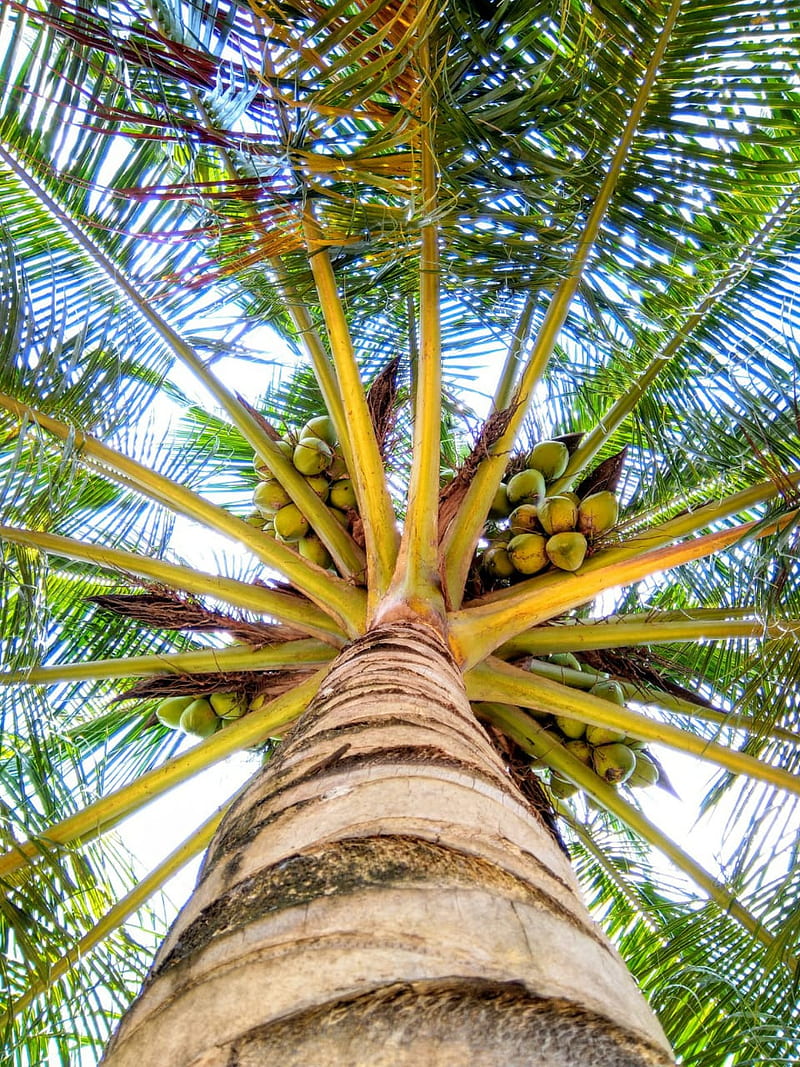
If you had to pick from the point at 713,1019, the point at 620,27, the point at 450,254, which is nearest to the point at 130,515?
the point at 450,254

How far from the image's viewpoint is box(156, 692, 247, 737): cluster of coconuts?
287cm

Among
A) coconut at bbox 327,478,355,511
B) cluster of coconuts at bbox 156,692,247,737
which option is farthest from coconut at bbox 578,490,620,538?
cluster of coconuts at bbox 156,692,247,737

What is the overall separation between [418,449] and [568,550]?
1.92 feet

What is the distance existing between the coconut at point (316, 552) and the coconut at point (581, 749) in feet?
3.50

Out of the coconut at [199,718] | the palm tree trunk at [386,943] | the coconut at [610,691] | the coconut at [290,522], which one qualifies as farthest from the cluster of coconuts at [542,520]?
the palm tree trunk at [386,943]

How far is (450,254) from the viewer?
2.87 m

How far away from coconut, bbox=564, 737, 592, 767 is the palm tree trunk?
1.79m

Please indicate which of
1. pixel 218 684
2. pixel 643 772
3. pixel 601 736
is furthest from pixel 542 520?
pixel 218 684

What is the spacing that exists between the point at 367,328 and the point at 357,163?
165cm

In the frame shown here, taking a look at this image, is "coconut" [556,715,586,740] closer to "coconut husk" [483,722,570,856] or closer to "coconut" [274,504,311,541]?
"coconut husk" [483,722,570,856]

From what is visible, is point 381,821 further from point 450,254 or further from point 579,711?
point 450,254

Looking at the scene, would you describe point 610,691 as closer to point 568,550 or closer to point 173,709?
point 568,550

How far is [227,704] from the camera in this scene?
9.48 feet

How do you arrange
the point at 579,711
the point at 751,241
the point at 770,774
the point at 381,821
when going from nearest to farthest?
the point at 381,821
the point at 770,774
the point at 579,711
the point at 751,241
